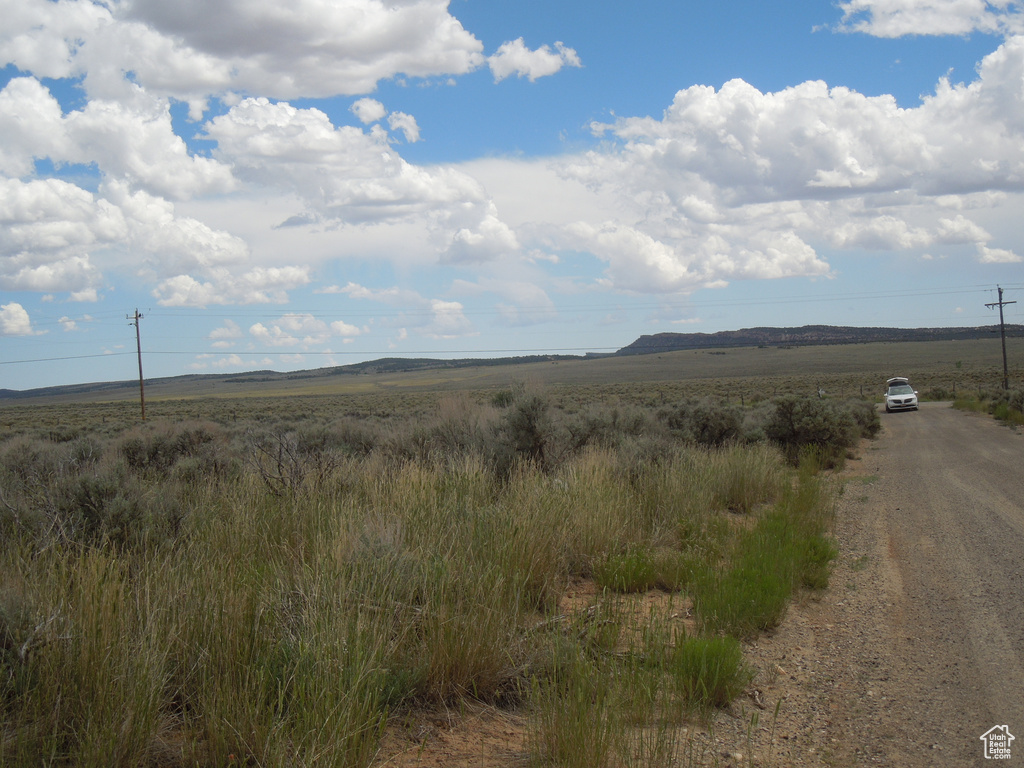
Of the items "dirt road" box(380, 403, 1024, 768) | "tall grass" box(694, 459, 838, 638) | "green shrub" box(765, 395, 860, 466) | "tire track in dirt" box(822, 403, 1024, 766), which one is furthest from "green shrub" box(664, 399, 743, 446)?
"tall grass" box(694, 459, 838, 638)

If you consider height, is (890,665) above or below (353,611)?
below

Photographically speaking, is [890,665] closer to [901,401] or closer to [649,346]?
[901,401]

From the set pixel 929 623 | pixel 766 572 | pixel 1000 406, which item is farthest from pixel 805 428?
pixel 1000 406

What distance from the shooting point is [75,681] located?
3656 millimetres

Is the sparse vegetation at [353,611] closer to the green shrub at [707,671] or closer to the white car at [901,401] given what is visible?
the green shrub at [707,671]

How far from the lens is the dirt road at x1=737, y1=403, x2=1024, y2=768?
436 cm

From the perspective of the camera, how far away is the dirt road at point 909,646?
436cm

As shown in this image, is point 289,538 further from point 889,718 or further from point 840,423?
point 840,423

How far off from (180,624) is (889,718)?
4.38 m

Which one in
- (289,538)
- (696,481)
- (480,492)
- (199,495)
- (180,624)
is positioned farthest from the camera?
(696,481)

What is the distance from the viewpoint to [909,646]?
5871 mm

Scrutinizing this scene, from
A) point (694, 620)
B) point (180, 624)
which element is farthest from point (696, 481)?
point (180, 624)

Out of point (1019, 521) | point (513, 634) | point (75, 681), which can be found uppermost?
point (75, 681)

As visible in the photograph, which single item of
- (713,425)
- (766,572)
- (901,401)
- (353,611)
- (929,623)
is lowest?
(901,401)
